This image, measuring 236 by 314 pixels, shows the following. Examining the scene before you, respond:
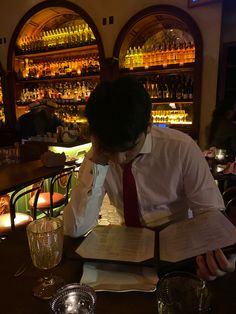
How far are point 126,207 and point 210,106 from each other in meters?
3.13

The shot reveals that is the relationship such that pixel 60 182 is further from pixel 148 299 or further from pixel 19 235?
pixel 148 299

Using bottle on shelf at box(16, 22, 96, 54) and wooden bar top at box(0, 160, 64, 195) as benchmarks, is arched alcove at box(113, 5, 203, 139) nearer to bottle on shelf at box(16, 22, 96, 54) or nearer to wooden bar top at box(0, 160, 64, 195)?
bottle on shelf at box(16, 22, 96, 54)

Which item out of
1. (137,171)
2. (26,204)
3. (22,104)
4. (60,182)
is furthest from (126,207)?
(22,104)

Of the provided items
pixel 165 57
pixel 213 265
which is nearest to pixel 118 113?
pixel 213 265

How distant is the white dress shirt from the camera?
3.84 feet

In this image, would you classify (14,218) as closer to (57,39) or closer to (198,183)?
(198,183)

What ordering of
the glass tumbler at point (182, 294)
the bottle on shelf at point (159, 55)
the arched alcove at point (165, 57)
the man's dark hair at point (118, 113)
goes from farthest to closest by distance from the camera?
the bottle on shelf at point (159, 55) → the arched alcove at point (165, 57) → the man's dark hair at point (118, 113) → the glass tumbler at point (182, 294)

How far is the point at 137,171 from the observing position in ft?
4.37

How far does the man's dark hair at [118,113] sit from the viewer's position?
896 mm

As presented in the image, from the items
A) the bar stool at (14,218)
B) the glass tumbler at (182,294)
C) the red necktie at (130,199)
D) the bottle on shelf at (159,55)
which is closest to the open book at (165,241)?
the glass tumbler at (182,294)

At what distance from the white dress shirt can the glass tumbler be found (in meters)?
0.49

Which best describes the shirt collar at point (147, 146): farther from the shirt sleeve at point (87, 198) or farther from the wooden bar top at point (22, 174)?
the wooden bar top at point (22, 174)

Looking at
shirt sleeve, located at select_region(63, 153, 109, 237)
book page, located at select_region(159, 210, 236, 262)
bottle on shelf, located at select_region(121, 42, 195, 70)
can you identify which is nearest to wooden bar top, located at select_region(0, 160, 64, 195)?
shirt sleeve, located at select_region(63, 153, 109, 237)

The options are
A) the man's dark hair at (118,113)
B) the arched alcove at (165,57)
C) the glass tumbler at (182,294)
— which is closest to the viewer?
the glass tumbler at (182,294)
